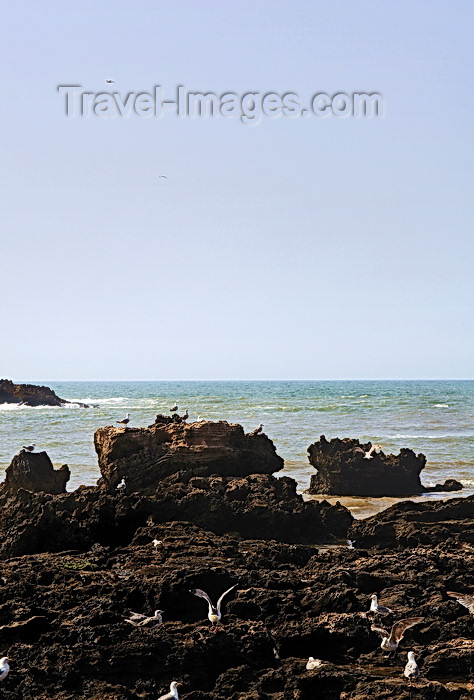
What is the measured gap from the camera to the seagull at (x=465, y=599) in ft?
31.4

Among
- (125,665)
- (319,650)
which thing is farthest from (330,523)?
(125,665)

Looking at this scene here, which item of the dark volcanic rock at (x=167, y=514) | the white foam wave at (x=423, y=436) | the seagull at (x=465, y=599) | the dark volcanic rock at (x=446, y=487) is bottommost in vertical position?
the dark volcanic rock at (x=446, y=487)

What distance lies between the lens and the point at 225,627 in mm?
8523

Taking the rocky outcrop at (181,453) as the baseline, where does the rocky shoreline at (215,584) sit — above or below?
below

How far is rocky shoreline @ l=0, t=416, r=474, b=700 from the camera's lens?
7715 millimetres

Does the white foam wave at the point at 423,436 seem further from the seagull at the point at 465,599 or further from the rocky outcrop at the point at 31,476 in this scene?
the seagull at the point at 465,599

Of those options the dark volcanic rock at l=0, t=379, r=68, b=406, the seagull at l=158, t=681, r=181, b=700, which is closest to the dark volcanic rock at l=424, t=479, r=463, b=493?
the seagull at l=158, t=681, r=181, b=700

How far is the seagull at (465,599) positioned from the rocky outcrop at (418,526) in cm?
293

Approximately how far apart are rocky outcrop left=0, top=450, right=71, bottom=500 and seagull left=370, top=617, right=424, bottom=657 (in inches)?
359

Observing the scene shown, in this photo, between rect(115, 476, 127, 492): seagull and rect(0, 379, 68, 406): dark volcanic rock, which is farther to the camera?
rect(0, 379, 68, 406): dark volcanic rock

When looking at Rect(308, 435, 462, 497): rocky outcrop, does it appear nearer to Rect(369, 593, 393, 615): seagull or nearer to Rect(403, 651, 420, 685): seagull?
Rect(369, 593, 393, 615): seagull

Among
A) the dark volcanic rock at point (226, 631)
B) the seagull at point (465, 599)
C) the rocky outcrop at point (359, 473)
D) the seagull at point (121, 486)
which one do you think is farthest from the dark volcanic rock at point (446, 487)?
the seagull at point (465, 599)

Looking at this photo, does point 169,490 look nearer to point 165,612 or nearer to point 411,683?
point 165,612

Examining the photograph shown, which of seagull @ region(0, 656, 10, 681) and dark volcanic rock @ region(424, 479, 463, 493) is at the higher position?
seagull @ region(0, 656, 10, 681)
